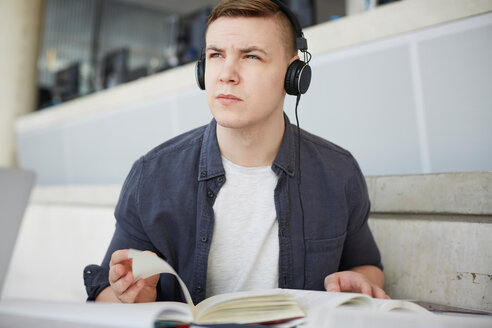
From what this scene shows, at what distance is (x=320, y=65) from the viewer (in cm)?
136

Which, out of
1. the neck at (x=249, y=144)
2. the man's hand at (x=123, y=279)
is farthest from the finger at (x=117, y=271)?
the neck at (x=249, y=144)

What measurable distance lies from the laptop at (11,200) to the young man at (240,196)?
0.95 feet

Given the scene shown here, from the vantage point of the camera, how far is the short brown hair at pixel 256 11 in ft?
2.58

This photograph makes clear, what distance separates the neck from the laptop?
0.48m

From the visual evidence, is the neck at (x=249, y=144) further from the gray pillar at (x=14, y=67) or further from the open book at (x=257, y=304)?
the gray pillar at (x=14, y=67)

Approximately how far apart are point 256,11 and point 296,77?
0.14 meters

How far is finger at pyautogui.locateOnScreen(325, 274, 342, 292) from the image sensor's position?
822mm

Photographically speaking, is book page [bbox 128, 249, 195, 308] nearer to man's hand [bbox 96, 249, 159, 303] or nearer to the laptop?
man's hand [bbox 96, 249, 159, 303]

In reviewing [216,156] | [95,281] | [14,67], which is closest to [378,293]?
[216,156]

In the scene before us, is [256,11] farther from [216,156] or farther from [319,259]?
[319,259]

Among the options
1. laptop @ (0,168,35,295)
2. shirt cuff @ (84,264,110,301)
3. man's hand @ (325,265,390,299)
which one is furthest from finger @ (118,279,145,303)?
laptop @ (0,168,35,295)

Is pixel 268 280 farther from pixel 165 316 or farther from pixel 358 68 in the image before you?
pixel 358 68

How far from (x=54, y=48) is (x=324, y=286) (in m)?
8.43

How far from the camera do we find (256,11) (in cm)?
79
